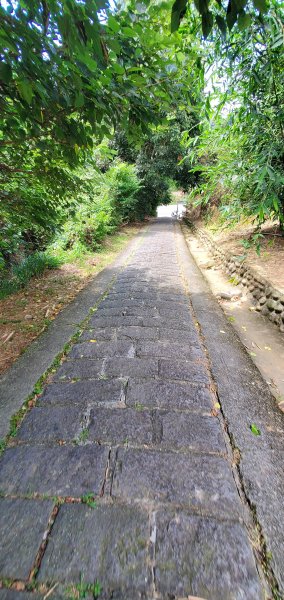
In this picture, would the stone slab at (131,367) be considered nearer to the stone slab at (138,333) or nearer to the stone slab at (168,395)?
the stone slab at (168,395)

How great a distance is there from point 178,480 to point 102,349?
1.31m

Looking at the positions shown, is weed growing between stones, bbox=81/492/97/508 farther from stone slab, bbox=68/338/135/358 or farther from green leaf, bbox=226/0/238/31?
green leaf, bbox=226/0/238/31

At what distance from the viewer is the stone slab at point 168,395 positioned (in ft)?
5.66

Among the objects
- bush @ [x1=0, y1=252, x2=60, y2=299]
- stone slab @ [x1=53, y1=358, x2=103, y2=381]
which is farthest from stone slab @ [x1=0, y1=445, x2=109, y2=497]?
bush @ [x1=0, y1=252, x2=60, y2=299]

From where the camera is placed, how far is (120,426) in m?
1.54

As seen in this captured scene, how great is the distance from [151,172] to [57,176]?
13.0m

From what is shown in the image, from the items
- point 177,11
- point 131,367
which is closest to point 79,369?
point 131,367

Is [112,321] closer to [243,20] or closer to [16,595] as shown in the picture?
[16,595]

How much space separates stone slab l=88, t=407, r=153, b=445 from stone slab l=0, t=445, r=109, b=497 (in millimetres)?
82

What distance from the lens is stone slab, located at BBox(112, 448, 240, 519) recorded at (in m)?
1.16

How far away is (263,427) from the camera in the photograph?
1623 millimetres

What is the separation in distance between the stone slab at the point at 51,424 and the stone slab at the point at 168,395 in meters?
0.34

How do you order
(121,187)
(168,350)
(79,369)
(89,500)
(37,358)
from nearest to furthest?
(89,500) → (79,369) → (37,358) → (168,350) → (121,187)

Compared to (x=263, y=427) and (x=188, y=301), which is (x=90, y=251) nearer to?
(x=188, y=301)
